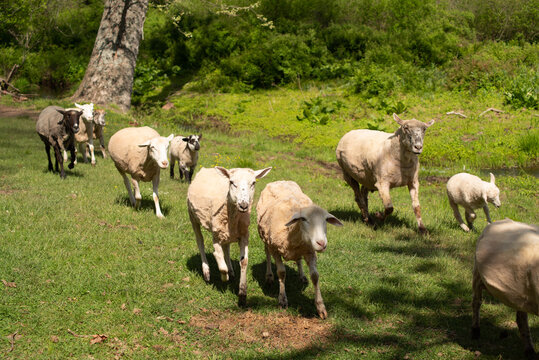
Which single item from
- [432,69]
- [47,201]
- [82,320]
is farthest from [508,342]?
[432,69]

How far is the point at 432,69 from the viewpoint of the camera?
23.8 m

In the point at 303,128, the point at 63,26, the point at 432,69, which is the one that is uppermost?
the point at 63,26

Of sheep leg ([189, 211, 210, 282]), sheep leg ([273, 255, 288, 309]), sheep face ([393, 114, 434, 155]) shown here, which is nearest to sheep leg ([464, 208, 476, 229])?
sheep face ([393, 114, 434, 155])

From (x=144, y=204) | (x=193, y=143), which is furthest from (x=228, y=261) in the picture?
(x=193, y=143)

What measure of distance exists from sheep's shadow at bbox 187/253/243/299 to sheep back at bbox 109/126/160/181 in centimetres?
270

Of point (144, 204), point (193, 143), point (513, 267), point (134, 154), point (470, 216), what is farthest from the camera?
point (193, 143)

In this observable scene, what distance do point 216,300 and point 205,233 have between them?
2.49 meters

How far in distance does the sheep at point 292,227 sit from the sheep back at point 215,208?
1.24 ft

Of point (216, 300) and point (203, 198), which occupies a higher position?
point (203, 198)

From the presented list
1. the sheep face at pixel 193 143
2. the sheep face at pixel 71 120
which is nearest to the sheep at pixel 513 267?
the sheep face at pixel 193 143

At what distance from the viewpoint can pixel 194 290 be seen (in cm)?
706

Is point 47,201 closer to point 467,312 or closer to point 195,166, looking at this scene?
point 195,166

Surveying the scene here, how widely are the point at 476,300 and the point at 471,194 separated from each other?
14.4 feet

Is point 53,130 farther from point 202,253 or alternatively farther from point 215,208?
point 215,208
